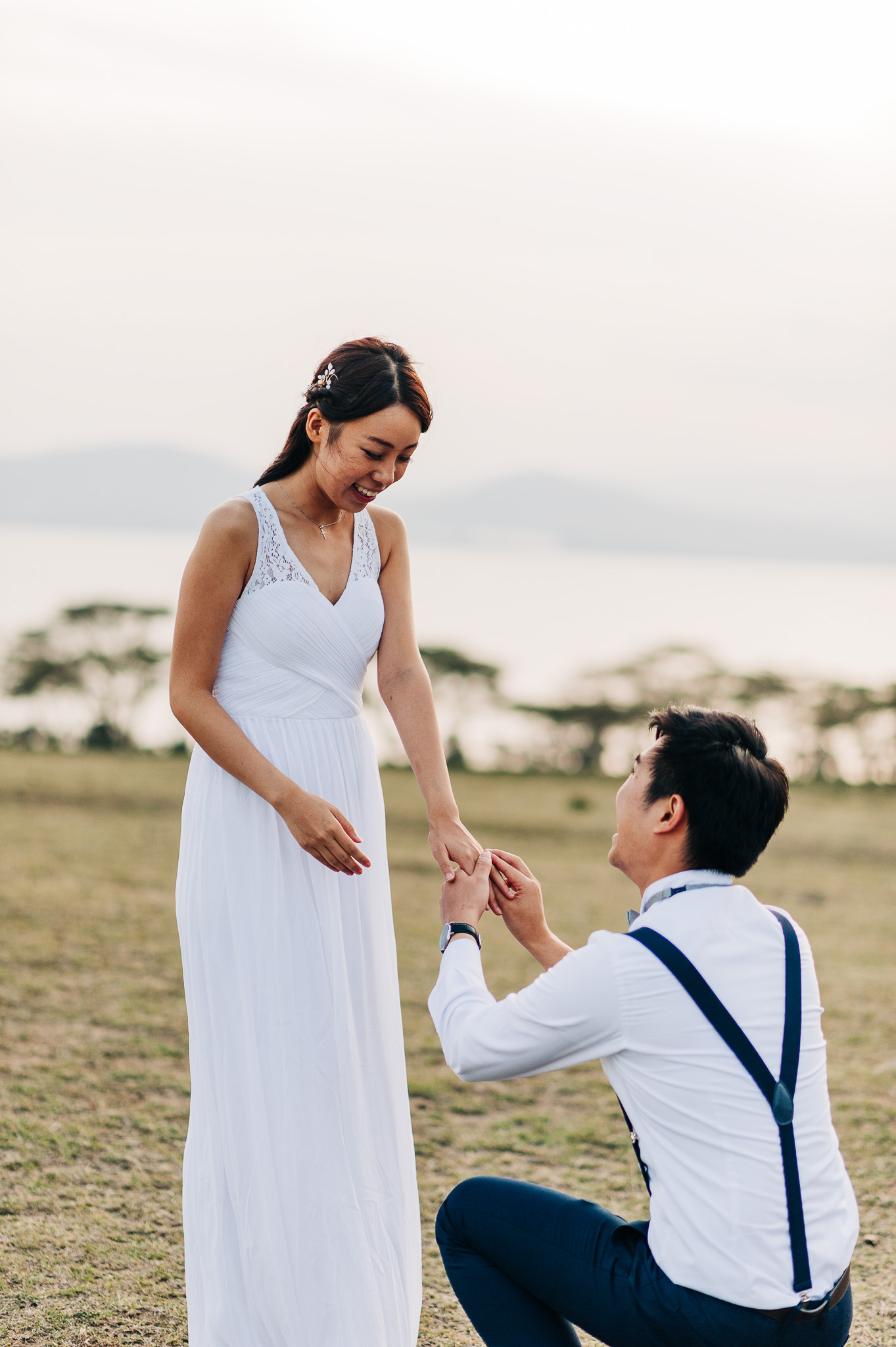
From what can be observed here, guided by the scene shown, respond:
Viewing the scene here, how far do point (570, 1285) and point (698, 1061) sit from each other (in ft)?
1.72

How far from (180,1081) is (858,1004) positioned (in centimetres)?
303

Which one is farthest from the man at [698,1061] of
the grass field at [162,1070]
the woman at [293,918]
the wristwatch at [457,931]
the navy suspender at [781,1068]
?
the grass field at [162,1070]

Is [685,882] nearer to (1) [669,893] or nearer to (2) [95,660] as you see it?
(1) [669,893]

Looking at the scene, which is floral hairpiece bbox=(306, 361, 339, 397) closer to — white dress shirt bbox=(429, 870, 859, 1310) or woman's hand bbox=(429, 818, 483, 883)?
woman's hand bbox=(429, 818, 483, 883)

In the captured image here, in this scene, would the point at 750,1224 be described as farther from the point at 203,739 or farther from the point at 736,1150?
the point at 203,739

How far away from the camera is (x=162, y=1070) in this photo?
14.6ft

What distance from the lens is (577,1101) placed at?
4.49 metres

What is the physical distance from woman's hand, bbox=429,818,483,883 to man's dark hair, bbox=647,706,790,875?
581 millimetres

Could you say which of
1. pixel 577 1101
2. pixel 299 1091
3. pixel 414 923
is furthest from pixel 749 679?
pixel 299 1091

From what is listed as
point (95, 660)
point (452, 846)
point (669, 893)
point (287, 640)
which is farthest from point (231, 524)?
point (95, 660)

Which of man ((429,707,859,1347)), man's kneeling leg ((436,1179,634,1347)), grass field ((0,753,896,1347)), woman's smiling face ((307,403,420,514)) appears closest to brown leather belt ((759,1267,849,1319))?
man ((429,707,859,1347))

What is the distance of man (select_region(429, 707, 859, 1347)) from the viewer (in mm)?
1801

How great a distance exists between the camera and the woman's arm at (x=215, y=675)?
2408 mm

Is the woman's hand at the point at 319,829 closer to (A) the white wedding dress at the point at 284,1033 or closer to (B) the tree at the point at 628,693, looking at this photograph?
(A) the white wedding dress at the point at 284,1033
